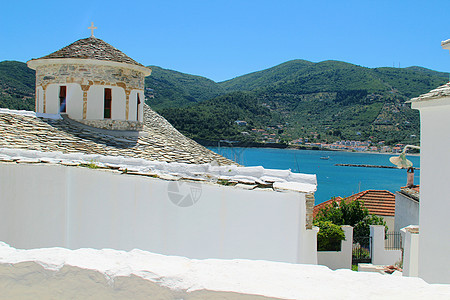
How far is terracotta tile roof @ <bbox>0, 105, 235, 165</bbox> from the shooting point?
9.24 m

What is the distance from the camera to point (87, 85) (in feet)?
44.4

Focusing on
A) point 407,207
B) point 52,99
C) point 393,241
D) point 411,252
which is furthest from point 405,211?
point 52,99

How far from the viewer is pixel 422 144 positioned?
6.91 metres

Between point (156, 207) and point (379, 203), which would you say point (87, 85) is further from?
point (379, 203)

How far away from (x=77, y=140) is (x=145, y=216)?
6.00 m

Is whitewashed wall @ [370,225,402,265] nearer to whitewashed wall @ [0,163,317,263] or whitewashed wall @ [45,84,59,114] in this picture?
whitewashed wall @ [0,163,317,263]

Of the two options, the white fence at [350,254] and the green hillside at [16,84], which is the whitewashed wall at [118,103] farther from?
the green hillside at [16,84]

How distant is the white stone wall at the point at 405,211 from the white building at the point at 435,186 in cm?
1296

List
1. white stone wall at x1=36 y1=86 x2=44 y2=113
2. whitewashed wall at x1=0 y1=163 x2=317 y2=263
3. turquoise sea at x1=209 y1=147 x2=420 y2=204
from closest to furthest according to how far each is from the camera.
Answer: whitewashed wall at x1=0 y1=163 x2=317 y2=263
white stone wall at x1=36 y1=86 x2=44 y2=113
turquoise sea at x1=209 y1=147 x2=420 y2=204

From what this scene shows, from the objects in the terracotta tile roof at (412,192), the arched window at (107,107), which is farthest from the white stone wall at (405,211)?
the arched window at (107,107)

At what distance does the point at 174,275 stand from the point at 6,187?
214 inches

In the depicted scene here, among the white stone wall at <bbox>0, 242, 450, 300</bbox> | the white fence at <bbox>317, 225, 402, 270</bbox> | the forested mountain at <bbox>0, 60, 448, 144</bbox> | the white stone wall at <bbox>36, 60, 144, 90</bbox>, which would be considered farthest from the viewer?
the forested mountain at <bbox>0, 60, 448, 144</bbox>

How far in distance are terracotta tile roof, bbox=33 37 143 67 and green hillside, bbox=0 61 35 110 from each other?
621 inches

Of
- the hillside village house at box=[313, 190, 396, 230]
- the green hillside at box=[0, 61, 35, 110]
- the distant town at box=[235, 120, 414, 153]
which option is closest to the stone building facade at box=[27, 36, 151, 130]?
the green hillside at box=[0, 61, 35, 110]
